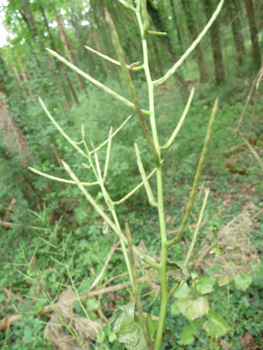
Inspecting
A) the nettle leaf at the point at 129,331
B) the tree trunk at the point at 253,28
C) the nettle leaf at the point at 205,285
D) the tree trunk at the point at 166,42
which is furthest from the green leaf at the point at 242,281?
the tree trunk at the point at 166,42

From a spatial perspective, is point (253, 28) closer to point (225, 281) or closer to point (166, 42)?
point (166, 42)

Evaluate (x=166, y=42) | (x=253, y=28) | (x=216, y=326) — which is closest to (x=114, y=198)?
(x=216, y=326)

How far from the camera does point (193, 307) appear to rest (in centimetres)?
177

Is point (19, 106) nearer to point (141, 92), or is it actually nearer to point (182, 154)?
point (141, 92)

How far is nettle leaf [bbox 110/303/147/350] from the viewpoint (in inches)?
19.7

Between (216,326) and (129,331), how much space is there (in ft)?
4.92

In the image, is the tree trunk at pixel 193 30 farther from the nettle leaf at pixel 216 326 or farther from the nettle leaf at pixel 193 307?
the nettle leaf at pixel 216 326

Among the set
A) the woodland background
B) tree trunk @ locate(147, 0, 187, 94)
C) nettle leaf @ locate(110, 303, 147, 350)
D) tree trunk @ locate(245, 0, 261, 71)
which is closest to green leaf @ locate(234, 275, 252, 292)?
the woodland background

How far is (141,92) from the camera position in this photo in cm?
609

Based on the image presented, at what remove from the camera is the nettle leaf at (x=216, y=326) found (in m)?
1.64

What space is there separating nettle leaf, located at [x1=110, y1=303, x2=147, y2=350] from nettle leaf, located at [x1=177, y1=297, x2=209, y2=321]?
4.78 feet

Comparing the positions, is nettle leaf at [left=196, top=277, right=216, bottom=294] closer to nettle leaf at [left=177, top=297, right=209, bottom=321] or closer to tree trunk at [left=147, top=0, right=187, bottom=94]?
nettle leaf at [left=177, top=297, right=209, bottom=321]

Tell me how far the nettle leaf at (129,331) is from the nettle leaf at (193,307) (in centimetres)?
146

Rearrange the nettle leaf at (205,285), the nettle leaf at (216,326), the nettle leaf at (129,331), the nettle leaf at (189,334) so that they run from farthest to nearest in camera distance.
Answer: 1. the nettle leaf at (189,334)
2. the nettle leaf at (205,285)
3. the nettle leaf at (216,326)
4. the nettle leaf at (129,331)
